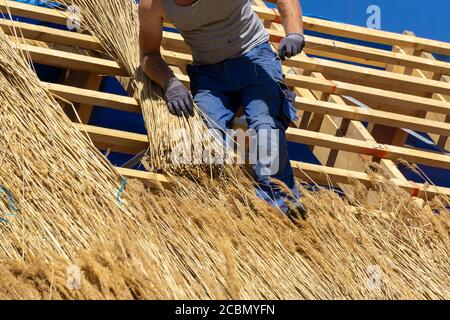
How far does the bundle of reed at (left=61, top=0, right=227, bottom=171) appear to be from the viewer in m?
3.62

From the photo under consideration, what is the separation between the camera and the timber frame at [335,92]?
4000 mm

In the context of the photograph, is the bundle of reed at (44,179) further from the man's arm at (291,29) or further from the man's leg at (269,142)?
the man's arm at (291,29)

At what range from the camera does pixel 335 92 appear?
452 centimetres

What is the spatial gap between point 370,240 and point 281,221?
0.34 metres

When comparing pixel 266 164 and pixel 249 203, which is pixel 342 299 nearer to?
pixel 249 203

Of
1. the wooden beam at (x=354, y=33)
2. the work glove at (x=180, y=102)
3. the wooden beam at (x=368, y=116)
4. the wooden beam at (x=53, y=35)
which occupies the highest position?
the wooden beam at (x=354, y=33)

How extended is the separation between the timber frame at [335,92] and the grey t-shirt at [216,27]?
38cm

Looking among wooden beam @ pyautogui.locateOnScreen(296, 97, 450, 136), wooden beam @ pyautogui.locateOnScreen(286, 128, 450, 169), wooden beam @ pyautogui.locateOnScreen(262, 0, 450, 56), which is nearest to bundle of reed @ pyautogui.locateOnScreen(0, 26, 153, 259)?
wooden beam @ pyautogui.locateOnScreen(286, 128, 450, 169)

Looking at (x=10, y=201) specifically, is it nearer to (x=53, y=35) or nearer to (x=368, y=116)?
(x=53, y=35)

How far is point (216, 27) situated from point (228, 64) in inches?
6.3

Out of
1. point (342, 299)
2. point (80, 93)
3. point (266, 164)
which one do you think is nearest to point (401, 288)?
point (342, 299)

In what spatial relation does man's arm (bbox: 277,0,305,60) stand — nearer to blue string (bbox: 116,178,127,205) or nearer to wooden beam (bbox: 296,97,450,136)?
wooden beam (bbox: 296,97,450,136)

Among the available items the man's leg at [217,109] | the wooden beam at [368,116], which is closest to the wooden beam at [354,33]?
the wooden beam at [368,116]

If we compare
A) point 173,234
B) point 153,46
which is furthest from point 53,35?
point 173,234
